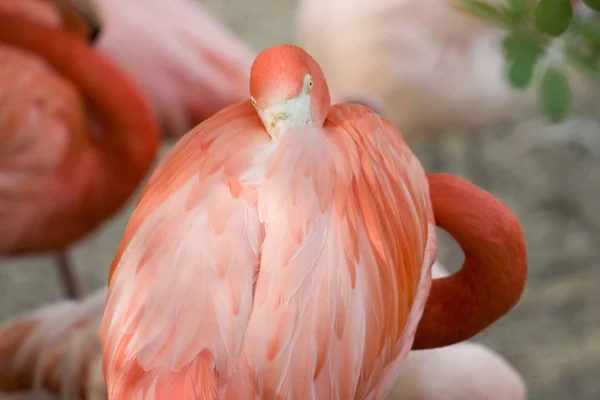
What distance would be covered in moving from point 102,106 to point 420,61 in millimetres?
875

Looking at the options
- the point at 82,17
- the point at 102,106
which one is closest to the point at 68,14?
the point at 82,17

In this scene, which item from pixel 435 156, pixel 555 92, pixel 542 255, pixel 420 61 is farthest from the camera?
pixel 435 156

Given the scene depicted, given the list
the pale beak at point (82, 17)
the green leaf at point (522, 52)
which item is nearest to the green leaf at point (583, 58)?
the green leaf at point (522, 52)

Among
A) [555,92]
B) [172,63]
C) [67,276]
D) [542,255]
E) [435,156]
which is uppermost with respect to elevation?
[555,92]

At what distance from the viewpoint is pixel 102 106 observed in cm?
162

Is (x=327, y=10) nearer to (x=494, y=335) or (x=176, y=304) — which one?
(x=494, y=335)

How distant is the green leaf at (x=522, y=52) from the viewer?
3.21 feet

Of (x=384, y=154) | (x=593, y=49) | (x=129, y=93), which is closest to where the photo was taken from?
(x=384, y=154)

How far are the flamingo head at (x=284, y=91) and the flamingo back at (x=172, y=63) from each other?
1.14m

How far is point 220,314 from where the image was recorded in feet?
2.50

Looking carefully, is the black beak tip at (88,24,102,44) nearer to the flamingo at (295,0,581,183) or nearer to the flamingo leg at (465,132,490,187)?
the flamingo at (295,0,581,183)

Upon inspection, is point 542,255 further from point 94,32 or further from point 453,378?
point 94,32

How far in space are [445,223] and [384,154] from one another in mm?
146

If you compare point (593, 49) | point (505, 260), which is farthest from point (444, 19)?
point (505, 260)
